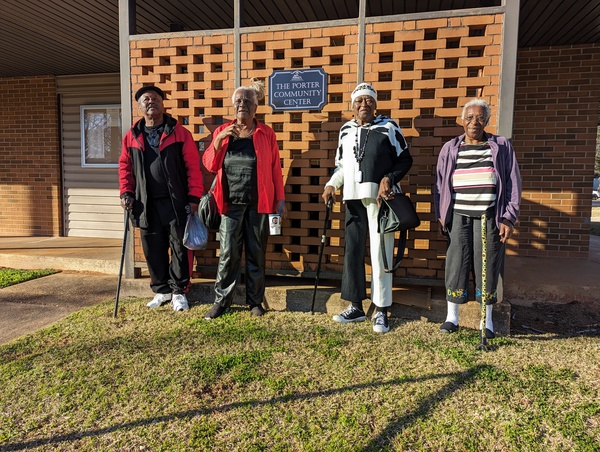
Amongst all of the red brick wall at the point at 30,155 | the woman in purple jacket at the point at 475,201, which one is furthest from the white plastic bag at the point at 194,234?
the red brick wall at the point at 30,155

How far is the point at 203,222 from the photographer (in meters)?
3.83

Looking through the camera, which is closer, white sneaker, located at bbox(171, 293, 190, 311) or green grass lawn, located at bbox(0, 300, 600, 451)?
green grass lawn, located at bbox(0, 300, 600, 451)

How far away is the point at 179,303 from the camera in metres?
4.05

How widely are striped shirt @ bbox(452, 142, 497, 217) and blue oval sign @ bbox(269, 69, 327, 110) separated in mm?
1368

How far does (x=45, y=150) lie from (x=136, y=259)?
167 inches

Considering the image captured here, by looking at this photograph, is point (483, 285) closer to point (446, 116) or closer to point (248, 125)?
point (446, 116)

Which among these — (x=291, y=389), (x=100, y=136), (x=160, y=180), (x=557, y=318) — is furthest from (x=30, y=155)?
(x=557, y=318)

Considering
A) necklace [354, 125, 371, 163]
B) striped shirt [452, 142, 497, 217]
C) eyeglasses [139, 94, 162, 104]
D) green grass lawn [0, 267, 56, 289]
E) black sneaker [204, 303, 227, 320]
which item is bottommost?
green grass lawn [0, 267, 56, 289]

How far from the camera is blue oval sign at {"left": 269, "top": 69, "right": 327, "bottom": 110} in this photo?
3988mm

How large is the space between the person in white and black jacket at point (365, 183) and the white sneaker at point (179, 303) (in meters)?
1.44

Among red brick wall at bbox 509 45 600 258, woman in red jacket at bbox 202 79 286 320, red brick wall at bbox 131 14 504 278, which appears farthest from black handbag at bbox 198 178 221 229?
red brick wall at bbox 509 45 600 258

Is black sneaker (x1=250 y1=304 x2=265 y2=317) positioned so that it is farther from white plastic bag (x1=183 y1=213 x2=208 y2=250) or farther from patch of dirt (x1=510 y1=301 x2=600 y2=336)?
patch of dirt (x1=510 y1=301 x2=600 y2=336)

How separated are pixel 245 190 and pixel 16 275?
367 centimetres

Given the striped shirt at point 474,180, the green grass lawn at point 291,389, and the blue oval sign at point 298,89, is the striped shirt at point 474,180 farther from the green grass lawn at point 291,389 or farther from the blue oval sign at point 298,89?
the blue oval sign at point 298,89
